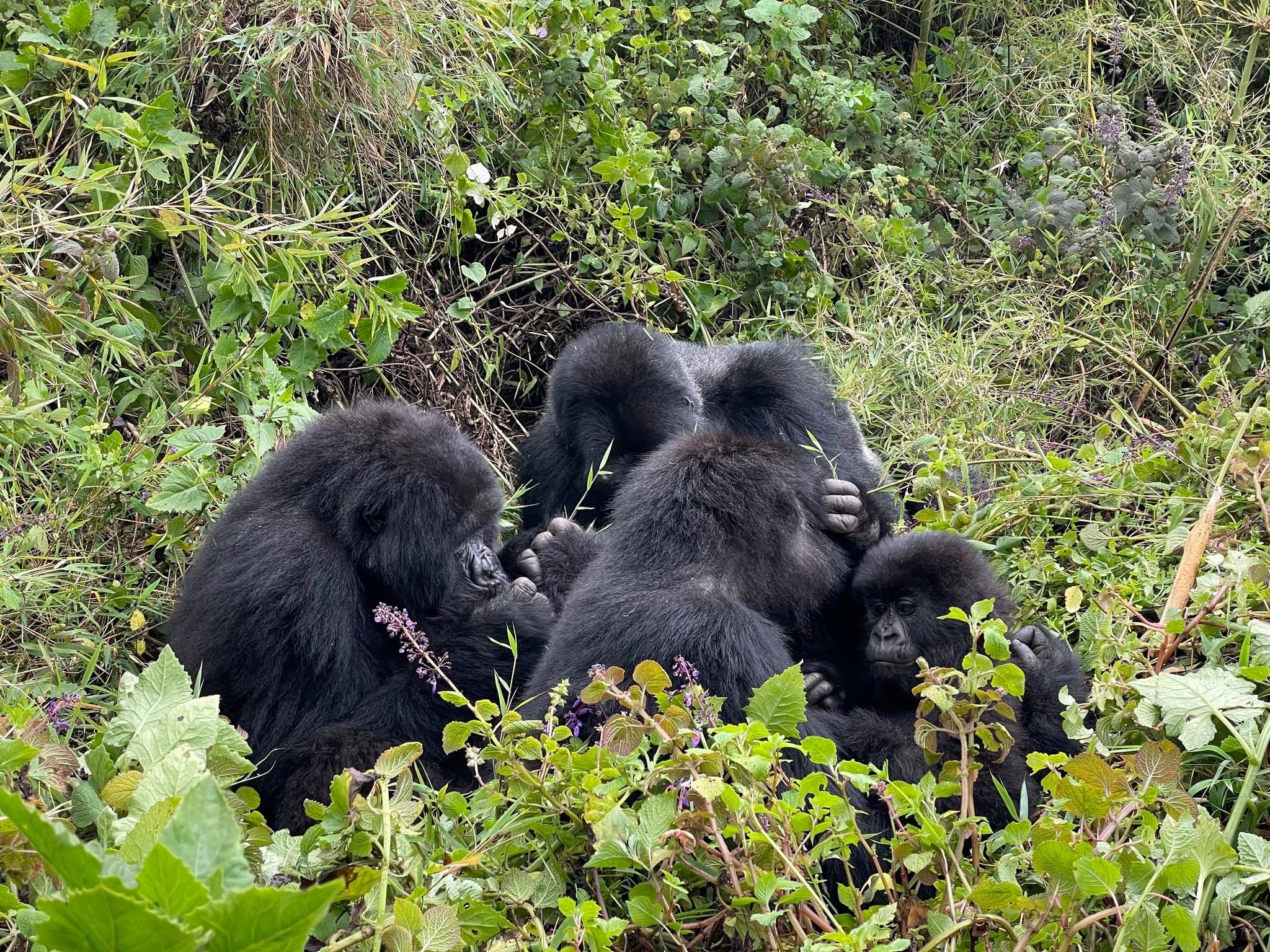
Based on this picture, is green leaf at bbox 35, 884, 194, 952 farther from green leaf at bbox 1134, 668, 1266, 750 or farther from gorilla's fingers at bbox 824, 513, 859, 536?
gorilla's fingers at bbox 824, 513, 859, 536

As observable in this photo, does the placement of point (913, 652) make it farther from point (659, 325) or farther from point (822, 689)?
point (659, 325)

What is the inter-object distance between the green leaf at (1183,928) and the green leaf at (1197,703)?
1.90 ft

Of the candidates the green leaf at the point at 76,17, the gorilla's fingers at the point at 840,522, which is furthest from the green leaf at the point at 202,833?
the green leaf at the point at 76,17

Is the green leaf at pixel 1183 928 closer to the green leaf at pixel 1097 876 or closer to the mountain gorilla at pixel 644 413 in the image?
the green leaf at pixel 1097 876

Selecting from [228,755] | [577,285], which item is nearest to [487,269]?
[577,285]

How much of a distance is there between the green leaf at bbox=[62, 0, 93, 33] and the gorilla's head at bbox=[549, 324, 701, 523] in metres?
2.00

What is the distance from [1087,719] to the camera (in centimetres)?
331

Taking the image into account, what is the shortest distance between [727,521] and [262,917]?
73.3 inches

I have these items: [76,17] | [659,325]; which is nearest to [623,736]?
[76,17]

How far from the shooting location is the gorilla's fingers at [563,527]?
4215 mm

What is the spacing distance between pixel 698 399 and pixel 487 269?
5.22 ft

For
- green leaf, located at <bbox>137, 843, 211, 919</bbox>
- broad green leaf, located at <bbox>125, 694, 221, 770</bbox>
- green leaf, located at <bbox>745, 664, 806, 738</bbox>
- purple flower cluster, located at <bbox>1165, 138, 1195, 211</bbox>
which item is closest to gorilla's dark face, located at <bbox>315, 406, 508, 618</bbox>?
broad green leaf, located at <bbox>125, 694, 221, 770</bbox>

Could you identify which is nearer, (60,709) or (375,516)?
(60,709)

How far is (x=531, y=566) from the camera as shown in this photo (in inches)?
161
